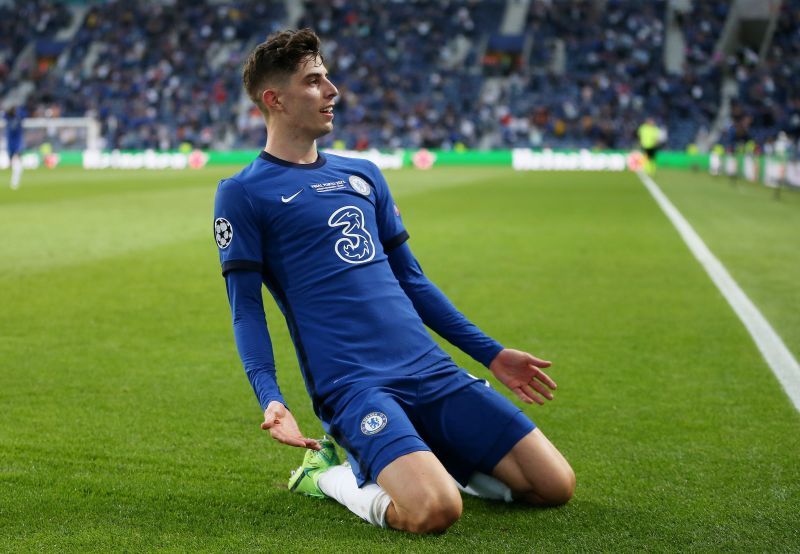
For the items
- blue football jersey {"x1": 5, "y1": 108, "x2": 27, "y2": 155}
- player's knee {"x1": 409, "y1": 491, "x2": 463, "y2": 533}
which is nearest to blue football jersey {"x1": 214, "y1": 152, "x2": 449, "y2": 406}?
player's knee {"x1": 409, "y1": 491, "x2": 463, "y2": 533}

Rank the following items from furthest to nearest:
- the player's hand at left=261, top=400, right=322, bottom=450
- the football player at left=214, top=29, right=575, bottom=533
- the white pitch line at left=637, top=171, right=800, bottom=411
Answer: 1. the white pitch line at left=637, top=171, right=800, bottom=411
2. the football player at left=214, top=29, right=575, bottom=533
3. the player's hand at left=261, top=400, right=322, bottom=450

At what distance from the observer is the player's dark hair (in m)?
4.00

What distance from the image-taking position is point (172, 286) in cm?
984

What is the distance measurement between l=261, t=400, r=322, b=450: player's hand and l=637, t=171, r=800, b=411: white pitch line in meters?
3.02

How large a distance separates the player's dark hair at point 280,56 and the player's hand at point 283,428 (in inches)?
48.7

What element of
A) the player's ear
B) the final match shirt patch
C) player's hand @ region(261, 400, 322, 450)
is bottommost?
player's hand @ region(261, 400, 322, 450)

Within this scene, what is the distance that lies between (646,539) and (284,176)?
1.84 m

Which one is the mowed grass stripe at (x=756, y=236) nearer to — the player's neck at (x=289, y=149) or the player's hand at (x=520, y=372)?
the player's hand at (x=520, y=372)

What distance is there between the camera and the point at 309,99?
404 cm

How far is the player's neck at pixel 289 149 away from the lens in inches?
163

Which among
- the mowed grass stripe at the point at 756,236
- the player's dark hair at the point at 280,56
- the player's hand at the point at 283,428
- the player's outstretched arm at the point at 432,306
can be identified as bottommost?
the mowed grass stripe at the point at 756,236

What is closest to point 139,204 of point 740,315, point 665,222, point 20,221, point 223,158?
point 20,221

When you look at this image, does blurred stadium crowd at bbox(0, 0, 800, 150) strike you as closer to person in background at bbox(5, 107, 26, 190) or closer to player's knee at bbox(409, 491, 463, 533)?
person in background at bbox(5, 107, 26, 190)

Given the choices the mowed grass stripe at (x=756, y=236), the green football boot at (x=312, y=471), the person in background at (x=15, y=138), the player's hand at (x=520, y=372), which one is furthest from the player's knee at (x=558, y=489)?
the person in background at (x=15, y=138)
